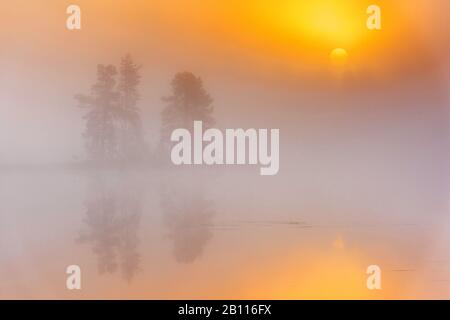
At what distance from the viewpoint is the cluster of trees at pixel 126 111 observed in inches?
66.7

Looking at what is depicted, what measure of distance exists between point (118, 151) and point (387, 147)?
1118mm

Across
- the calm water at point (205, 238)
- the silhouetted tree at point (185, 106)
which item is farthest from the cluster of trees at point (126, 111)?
the calm water at point (205, 238)

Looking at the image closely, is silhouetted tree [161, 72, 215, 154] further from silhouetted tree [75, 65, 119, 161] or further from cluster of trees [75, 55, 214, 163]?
silhouetted tree [75, 65, 119, 161]

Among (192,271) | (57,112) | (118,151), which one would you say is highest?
(57,112)

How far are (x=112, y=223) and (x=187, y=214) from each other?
302mm

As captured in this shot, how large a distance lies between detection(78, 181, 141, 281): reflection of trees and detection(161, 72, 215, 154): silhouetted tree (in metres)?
0.28

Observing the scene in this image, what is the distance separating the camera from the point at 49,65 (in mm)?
1684

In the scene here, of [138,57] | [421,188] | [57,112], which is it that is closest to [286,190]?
[421,188]

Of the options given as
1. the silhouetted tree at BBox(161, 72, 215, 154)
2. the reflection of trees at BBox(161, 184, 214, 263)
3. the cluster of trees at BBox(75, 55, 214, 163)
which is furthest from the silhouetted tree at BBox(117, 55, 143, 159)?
the reflection of trees at BBox(161, 184, 214, 263)

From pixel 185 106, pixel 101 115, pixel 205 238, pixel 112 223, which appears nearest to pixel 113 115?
pixel 101 115

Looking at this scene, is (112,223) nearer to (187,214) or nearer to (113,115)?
(187,214)

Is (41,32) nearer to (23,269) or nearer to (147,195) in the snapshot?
(147,195)

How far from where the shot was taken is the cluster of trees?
169cm

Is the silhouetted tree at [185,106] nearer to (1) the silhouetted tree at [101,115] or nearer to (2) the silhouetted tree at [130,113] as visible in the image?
(2) the silhouetted tree at [130,113]
